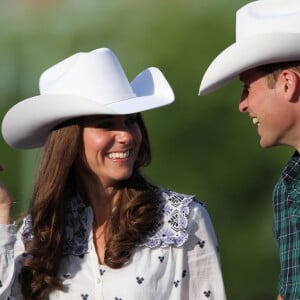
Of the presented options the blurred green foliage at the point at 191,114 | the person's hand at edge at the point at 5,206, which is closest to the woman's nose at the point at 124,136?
the person's hand at edge at the point at 5,206

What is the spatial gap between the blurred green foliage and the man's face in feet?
10.2

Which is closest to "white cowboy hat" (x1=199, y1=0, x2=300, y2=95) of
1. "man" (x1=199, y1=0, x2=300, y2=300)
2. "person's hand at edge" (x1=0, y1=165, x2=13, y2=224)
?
"man" (x1=199, y1=0, x2=300, y2=300)

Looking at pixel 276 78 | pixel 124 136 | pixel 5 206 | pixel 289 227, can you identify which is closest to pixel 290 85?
pixel 276 78

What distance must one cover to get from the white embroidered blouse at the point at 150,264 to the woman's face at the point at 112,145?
184 millimetres

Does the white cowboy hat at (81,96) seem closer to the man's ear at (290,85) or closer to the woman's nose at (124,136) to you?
A: the woman's nose at (124,136)

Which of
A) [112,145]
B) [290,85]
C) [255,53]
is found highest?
[255,53]

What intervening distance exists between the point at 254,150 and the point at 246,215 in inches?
16.4

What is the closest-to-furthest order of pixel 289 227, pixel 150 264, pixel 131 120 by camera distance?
pixel 289 227 < pixel 150 264 < pixel 131 120

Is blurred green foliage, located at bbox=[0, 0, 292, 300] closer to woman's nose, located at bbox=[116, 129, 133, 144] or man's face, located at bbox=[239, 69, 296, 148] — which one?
woman's nose, located at bbox=[116, 129, 133, 144]

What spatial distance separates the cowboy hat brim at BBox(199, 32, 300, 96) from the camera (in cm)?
273

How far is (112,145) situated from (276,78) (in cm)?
69

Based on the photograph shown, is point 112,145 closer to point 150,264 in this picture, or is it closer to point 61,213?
point 61,213

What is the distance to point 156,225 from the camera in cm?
330

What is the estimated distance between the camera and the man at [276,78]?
108 inches
